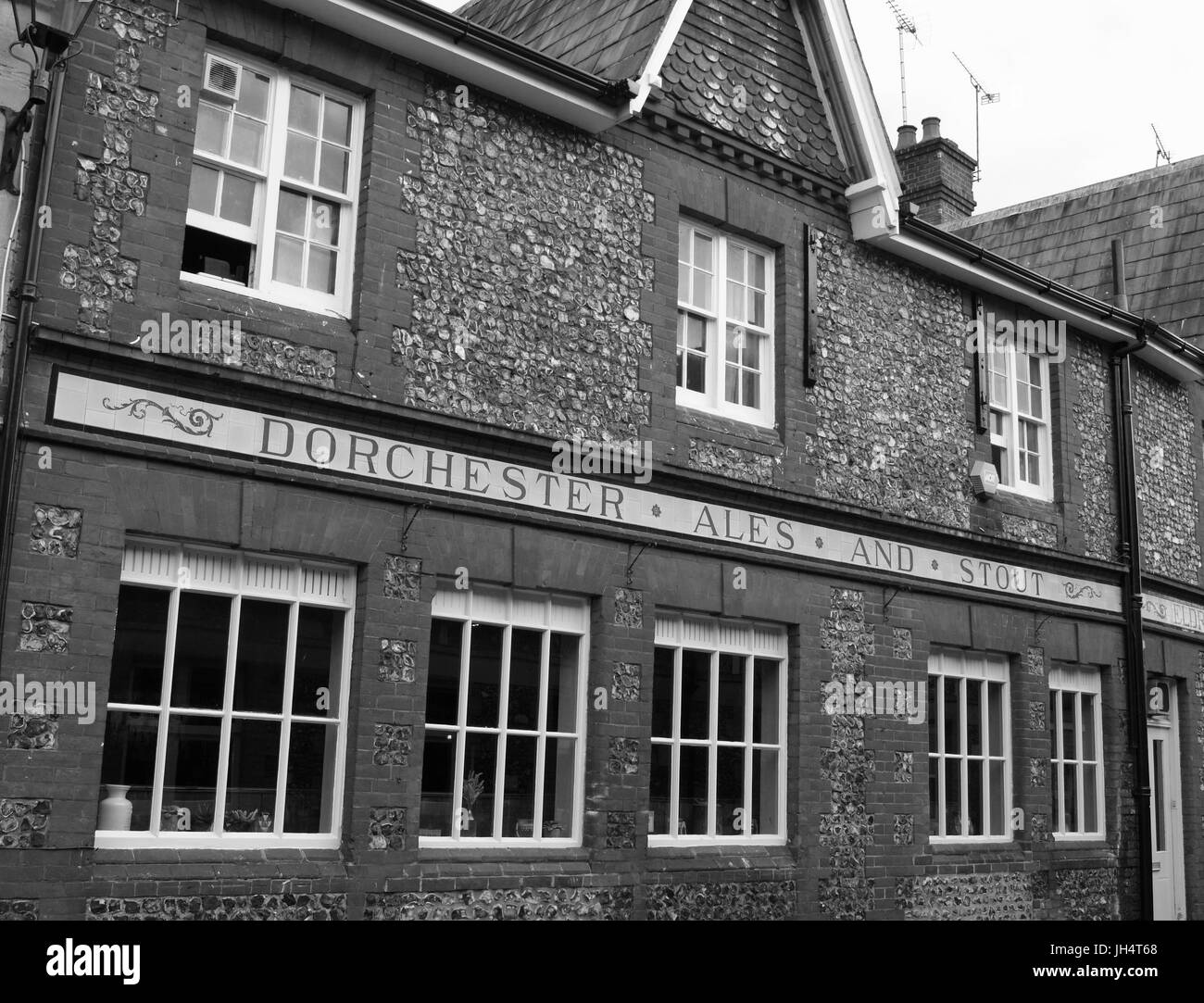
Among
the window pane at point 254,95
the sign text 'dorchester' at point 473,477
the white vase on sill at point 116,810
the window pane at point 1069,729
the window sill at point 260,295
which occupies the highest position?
the window pane at point 254,95

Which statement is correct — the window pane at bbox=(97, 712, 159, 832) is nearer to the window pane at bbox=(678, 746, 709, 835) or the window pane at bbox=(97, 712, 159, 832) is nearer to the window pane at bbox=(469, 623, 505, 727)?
the window pane at bbox=(469, 623, 505, 727)

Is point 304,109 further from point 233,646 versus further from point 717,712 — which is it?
point 717,712

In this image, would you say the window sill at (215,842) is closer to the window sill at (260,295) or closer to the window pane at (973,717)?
the window sill at (260,295)

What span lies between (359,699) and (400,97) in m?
4.47

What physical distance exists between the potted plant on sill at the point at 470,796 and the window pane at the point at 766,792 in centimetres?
293

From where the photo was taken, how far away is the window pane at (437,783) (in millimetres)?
9539

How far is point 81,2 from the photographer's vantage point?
7.94 m

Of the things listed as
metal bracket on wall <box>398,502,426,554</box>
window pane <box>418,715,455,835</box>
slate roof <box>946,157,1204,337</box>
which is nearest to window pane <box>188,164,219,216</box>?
metal bracket on wall <box>398,502,426,554</box>

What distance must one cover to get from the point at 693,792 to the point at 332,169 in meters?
5.79

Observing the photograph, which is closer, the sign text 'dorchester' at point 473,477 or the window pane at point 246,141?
the sign text 'dorchester' at point 473,477

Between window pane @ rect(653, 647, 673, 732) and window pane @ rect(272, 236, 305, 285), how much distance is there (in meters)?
4.23

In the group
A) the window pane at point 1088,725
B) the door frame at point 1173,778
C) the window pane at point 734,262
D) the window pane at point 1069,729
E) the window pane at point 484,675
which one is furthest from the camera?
the door frame at point 1173,778

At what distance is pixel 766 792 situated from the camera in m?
11.8

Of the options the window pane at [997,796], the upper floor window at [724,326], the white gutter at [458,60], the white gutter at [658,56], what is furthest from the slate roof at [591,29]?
the window pane at [997,796]
